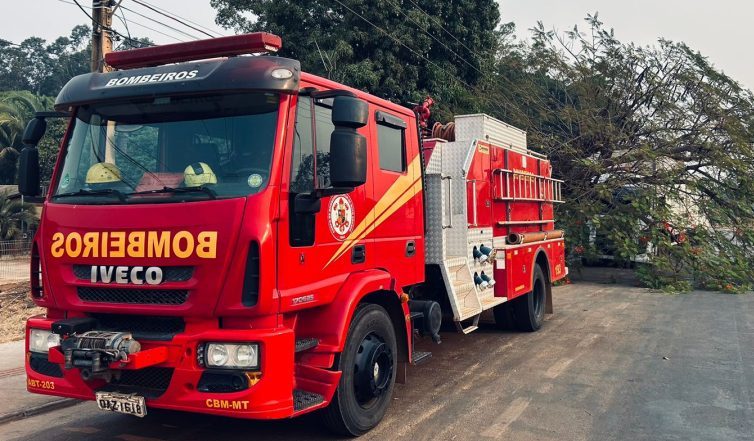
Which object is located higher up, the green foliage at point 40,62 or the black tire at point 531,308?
the green foliage at point 40,62

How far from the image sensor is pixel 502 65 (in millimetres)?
20312

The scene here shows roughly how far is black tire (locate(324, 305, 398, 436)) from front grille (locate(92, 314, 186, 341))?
4.04 feet

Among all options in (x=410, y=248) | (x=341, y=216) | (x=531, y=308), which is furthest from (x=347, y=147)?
(x=531, y=308)

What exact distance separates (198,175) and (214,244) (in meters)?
0.57

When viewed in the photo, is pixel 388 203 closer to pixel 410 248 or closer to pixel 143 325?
→ pixel 410 248

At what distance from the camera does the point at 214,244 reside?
411cm

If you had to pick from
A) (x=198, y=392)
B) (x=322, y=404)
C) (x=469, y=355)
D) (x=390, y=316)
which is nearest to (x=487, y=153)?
(x=469, y=355)

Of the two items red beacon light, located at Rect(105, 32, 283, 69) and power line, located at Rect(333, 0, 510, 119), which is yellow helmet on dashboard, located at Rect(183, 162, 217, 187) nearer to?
red beacon light, located at Rect(105, 32, 283, 69)

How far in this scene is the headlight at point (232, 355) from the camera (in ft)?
13.3

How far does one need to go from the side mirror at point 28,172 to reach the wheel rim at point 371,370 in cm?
298

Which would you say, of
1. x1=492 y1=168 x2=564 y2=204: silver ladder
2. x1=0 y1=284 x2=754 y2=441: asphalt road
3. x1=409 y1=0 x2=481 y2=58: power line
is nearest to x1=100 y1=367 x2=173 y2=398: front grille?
x1=0 y1=284 x2=754 y2=441: asphalt road

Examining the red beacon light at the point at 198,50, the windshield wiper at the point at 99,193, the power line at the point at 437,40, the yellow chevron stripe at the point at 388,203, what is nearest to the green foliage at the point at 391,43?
the power line at the point at 437,40

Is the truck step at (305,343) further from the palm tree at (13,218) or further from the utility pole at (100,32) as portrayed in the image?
the palm tree at (13,218)

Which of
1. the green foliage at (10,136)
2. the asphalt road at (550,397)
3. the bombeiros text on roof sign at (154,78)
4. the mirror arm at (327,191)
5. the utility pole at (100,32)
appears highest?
the green foliage at (10,136)
